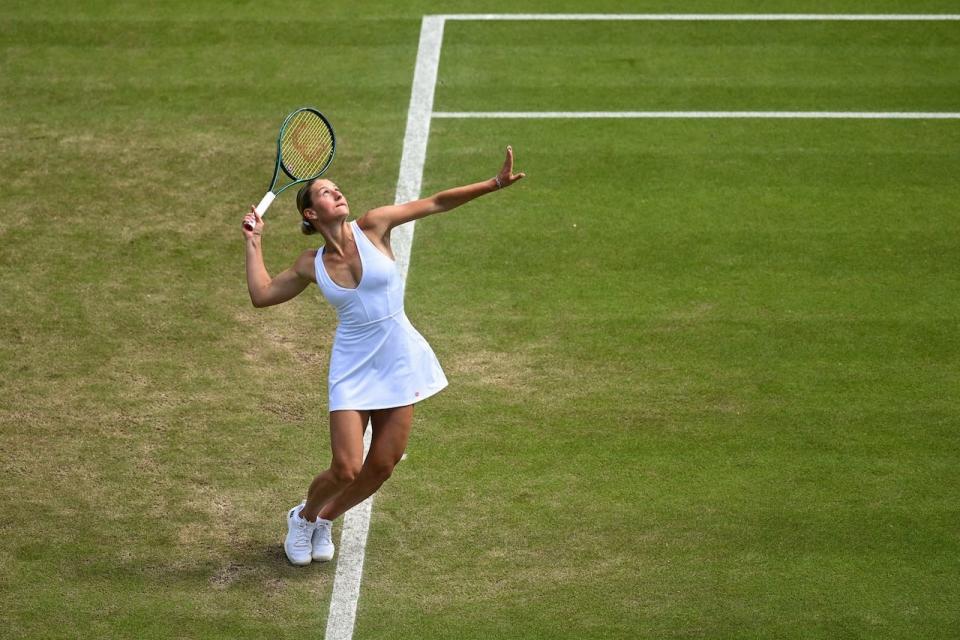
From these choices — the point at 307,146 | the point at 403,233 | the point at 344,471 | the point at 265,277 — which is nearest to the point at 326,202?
the point at 265,277

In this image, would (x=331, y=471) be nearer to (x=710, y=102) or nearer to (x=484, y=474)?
(x=484, y=474)

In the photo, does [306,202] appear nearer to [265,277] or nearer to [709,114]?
[265,277]

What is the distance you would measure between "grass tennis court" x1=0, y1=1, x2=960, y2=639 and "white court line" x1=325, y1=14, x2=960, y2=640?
9 centimetres

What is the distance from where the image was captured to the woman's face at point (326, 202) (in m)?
6.92

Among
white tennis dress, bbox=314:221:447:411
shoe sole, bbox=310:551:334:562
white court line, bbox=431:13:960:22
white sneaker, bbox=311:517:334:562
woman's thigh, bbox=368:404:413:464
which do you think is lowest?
shoe sole, bbox=310:551:334:562

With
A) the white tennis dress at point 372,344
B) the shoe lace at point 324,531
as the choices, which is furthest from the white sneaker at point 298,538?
the white tennis dress at point 372,344

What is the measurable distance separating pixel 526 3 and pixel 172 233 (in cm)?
530

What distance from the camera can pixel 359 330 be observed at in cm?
697

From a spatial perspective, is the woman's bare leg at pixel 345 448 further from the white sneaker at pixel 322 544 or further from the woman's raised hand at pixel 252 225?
the woman's raised hand at pixel 252 225

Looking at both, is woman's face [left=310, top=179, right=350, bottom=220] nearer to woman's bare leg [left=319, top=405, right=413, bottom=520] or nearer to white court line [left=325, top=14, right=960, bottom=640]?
woman's bare leg [left=319, top=405, right=413, bottom=520]

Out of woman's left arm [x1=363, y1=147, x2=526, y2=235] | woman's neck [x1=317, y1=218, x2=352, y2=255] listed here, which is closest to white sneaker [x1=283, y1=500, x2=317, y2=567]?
woman's neck [x1=317, y1=218, x2=352, y2=255]

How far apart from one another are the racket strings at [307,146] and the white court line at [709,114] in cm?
429

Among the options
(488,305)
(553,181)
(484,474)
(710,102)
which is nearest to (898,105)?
(710,102)

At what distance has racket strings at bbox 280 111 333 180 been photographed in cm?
774
